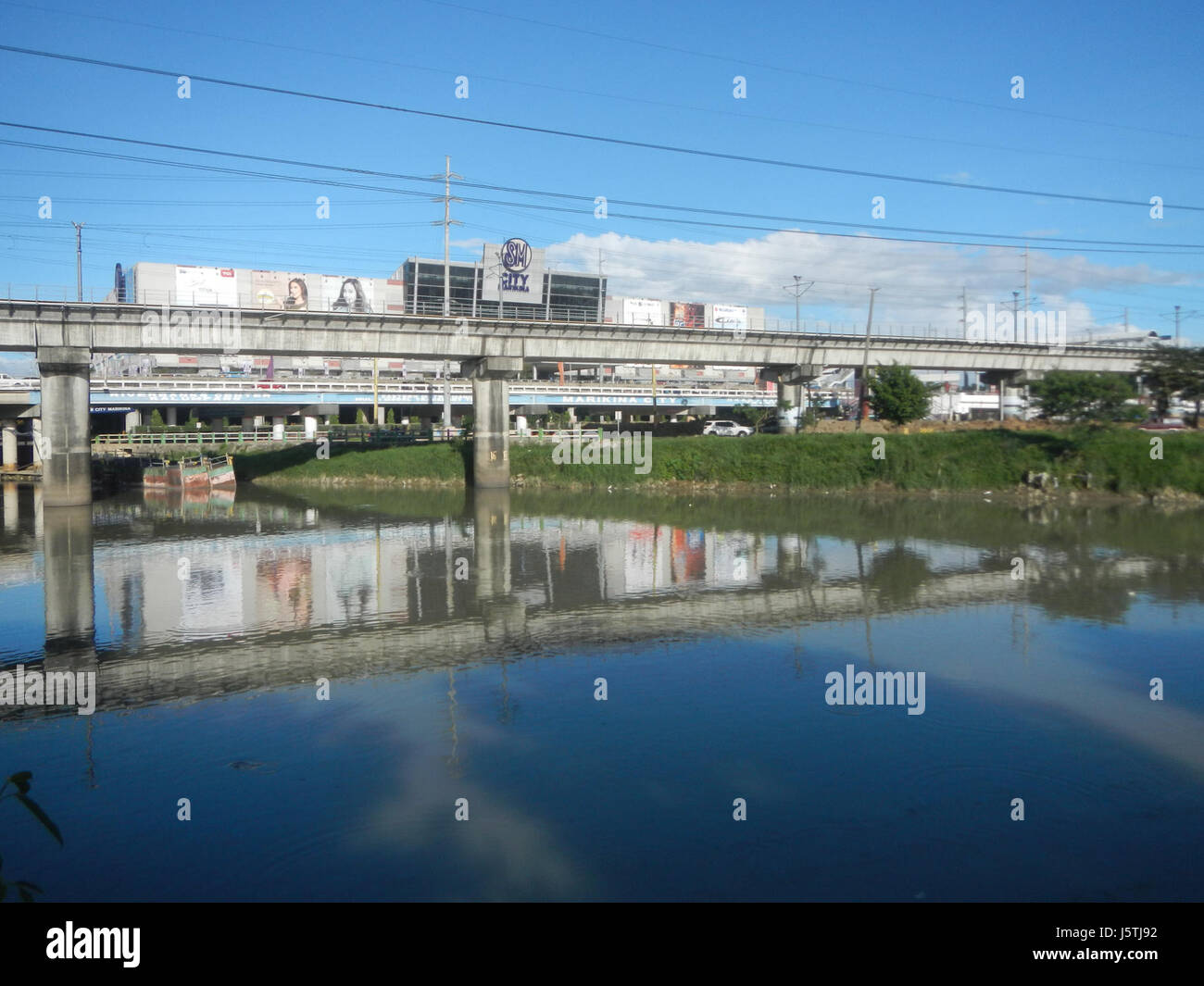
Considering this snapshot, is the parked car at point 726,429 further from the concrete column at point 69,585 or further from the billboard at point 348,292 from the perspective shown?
the billboard at point 348,292

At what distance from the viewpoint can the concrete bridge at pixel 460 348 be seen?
4112 centimetres

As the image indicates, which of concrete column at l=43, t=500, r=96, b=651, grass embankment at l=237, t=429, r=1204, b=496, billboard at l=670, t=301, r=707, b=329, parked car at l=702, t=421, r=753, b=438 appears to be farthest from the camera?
billboard at l=670, t=301, r=707, b=329

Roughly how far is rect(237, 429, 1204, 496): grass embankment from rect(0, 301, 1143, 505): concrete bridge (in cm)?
409

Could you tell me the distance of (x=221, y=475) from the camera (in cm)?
5341

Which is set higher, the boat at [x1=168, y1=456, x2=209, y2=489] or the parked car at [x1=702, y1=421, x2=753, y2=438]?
the parked car at [x1=702, y1=421, x2=753, y2=438]

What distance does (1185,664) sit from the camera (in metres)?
13.3

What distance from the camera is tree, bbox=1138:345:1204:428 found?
4375 centimetres

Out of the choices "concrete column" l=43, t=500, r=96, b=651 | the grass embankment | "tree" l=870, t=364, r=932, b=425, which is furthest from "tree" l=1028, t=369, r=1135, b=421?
"concrete column" l=43, t=500, r=96, b=651

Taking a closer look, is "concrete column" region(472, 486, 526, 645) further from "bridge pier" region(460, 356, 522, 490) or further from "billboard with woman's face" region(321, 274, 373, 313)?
"billboard with woman's face" region(321, 274, 373, 313)

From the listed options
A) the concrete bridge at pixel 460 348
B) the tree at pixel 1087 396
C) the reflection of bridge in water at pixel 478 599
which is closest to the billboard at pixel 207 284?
the concrete bridge at pixel 460 348

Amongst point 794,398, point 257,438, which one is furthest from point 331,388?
point 794,398

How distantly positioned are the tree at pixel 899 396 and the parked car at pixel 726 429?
44.3 ft

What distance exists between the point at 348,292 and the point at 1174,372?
310ft
